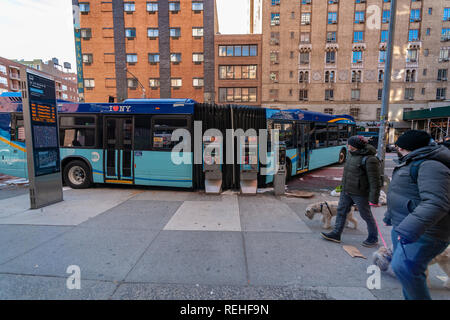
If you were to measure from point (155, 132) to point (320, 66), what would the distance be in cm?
3123

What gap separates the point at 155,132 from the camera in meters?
7.06

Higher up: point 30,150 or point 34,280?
point 30,150

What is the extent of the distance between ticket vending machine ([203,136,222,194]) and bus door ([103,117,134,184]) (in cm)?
248

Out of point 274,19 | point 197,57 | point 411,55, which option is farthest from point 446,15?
point 197,57

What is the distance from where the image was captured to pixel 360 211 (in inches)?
144

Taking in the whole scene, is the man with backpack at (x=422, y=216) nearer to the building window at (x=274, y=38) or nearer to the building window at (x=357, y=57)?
the building window at (x=274, y=38)

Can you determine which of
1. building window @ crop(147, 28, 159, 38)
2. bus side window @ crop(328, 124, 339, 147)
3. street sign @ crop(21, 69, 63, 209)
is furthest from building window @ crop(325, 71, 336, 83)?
street sign @ crop(21, 69, 63, 209)

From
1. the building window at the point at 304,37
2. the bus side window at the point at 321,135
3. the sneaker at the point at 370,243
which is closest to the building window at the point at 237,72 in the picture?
the building window at the point at 304,37

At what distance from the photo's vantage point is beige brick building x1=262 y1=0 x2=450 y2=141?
3041 cm

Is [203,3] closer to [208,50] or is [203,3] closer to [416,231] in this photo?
[208,50]

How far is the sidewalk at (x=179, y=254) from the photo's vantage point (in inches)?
104

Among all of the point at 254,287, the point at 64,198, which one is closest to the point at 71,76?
the point at 64,198

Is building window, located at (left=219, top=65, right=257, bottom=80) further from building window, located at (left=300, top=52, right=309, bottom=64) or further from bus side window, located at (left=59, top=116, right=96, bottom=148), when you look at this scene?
bus side window, located at (left=59, top=116, right=96, bottom=148)

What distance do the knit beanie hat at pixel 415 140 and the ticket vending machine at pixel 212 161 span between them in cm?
504
